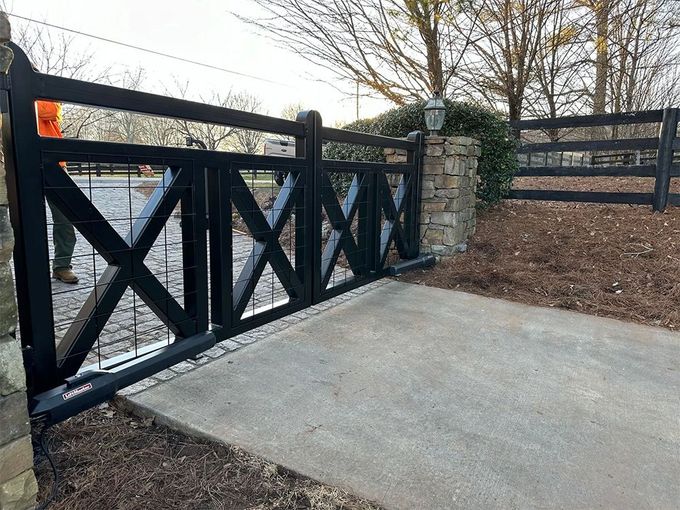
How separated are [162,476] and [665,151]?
6079 mm

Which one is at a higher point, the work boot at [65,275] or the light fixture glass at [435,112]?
the light fixture glass at [435,112]

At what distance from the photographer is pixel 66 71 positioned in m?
11.3

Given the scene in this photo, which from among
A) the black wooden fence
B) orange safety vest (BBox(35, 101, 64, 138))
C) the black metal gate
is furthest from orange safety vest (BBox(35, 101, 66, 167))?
the black wooden fence

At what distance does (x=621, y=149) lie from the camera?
5688 mm

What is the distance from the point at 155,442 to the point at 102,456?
0.18 meters

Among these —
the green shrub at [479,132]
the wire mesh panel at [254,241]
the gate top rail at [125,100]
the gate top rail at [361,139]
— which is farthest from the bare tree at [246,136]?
the gate top rail at [125,100]

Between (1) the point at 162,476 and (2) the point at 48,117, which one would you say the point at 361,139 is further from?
(1) the point at 162,476

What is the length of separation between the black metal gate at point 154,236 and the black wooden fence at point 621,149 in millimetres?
3111

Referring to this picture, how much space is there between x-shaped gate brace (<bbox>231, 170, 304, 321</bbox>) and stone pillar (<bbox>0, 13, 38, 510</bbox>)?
55.4 inches

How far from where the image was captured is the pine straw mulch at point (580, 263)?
3.62m

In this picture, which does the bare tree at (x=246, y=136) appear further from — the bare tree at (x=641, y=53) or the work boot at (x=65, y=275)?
the work boot at (x=65, y=275)

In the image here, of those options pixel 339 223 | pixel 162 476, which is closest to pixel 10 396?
pixel 162 476

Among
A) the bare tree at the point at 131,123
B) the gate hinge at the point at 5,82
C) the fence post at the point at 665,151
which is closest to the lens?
the gate hinge at the point at 5,82

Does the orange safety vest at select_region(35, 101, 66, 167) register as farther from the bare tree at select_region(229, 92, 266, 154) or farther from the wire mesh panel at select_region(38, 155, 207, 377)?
the bare tree at select_region(229, 92, 266, 154)
